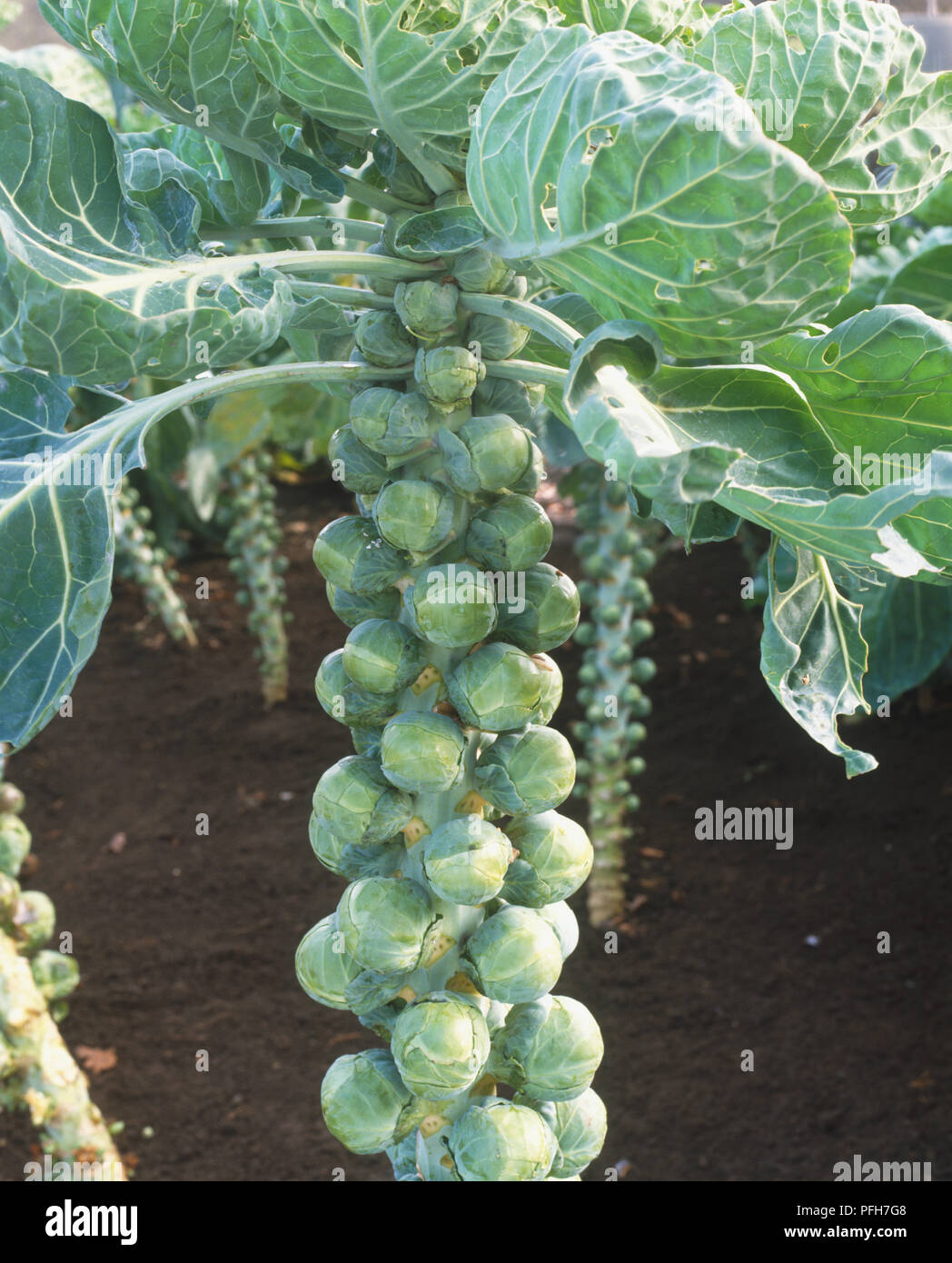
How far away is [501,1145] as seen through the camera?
118cm

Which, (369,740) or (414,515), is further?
(369,740)

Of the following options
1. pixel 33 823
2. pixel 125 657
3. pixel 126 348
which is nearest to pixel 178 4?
pixel 126 348

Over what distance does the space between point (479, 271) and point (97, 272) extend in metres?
0.38

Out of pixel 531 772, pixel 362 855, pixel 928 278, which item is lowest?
pixel 362 855

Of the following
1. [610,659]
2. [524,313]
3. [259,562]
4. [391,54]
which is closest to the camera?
[391,54]

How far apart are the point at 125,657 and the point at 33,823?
4.52ft

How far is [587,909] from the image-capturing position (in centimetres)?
384

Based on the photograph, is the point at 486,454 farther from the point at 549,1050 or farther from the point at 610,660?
the point at 610,660

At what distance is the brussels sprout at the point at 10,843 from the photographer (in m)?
2.61

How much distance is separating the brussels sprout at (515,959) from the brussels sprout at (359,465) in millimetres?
528

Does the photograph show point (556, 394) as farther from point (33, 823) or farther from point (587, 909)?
point (33, 823)

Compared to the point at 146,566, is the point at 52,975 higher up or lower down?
lower down

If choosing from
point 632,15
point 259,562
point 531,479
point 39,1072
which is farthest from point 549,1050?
point 259,562

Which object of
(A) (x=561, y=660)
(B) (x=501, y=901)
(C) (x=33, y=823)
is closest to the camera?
(B) (x=501, y=901)
